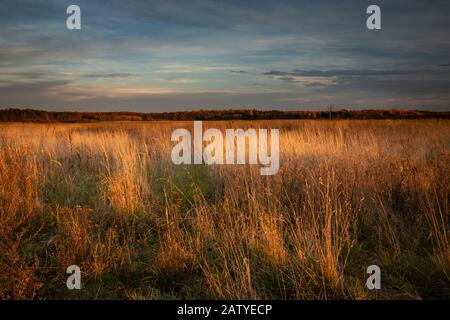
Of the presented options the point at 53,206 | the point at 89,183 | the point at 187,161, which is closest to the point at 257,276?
the point at 53,206

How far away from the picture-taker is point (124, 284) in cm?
367

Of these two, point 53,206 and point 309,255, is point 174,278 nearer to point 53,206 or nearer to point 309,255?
point 309,255

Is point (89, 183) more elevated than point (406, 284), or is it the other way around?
point (89, 183)

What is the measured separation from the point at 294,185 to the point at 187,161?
428 centimetres

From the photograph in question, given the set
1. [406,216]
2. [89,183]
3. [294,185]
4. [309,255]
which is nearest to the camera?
[309,255]

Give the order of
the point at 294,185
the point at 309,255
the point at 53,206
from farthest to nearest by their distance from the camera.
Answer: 1. the point at 294,185
2. the point at 53,206
3. the point at 309,255

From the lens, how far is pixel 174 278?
373cm

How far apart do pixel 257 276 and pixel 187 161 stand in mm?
6451

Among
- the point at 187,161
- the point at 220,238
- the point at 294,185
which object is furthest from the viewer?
the point at 187,161
